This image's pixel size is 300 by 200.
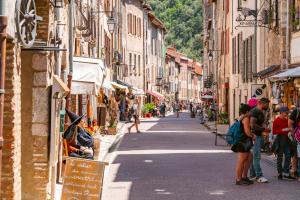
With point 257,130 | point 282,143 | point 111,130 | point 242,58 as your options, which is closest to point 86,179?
point 257,130

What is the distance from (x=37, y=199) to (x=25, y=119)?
127 cm

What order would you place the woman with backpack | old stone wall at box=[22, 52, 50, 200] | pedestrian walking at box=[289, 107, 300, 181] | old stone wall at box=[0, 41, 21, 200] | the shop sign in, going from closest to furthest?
old stone wall at box=[0, 41, 21, 200] < old stone wall at box=[22, 52, 50, 200] < the woman with backpack < pedestrian walking at box=[289, 107, 300, 181] < the shop sign

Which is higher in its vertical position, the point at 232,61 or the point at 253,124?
the point at 232,61

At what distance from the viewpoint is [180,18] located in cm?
12606

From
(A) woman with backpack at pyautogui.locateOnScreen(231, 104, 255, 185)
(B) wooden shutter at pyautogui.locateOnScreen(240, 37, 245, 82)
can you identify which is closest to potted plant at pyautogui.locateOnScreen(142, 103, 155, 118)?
(B) wooden shutter at pyautogui.locateOnScreen(240, 37, 245, 82)

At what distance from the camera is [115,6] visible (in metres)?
56.0

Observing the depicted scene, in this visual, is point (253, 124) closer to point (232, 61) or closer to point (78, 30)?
point (78, 30)

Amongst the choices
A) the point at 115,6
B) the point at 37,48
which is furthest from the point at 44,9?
the point at 115,6

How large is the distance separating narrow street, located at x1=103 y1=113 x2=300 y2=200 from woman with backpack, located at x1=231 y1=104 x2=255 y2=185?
23 cm

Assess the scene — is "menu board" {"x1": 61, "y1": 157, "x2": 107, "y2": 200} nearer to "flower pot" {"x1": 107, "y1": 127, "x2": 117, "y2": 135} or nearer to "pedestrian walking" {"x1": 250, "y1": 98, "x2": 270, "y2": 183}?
"pedestrian walking" {"x1": 250, "y1": 98, "x2": 270, "y2": 183}

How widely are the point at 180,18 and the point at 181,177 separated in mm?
109714

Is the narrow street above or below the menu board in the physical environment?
below

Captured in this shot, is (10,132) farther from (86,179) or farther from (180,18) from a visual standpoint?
(180,18)

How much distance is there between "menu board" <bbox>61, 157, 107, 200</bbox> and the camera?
34.1ft
